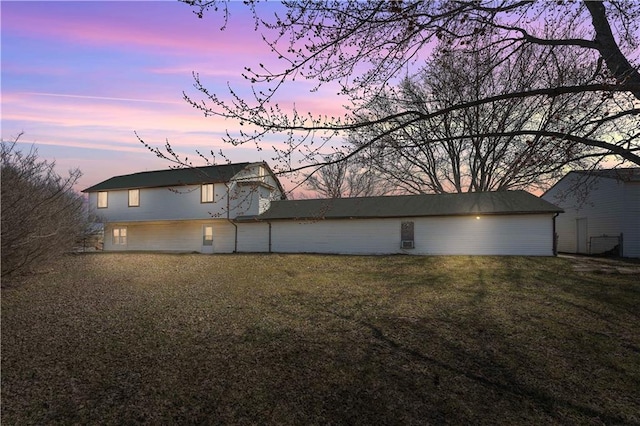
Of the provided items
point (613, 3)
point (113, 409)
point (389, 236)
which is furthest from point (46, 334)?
point (389, 236)

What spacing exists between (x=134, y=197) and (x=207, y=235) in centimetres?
581

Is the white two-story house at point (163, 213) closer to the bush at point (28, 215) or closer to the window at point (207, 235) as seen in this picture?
the window at point (207, 235)

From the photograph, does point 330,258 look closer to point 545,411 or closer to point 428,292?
point 428,292

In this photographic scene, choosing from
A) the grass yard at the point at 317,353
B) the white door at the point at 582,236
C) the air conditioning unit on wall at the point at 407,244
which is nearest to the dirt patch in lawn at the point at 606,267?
the grass yard at the point at 317,353

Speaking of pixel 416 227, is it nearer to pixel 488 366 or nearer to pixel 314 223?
pixel 314 223

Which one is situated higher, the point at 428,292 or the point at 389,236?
the point at 389,236

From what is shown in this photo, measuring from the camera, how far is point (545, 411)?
15.2ft

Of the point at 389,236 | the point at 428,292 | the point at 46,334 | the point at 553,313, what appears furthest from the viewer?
the point at 389,236

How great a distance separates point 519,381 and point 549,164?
3.16 m

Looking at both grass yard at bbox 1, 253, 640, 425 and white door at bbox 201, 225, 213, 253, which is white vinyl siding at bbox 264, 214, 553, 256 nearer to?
white door at bbox 201, 225, 213, 253

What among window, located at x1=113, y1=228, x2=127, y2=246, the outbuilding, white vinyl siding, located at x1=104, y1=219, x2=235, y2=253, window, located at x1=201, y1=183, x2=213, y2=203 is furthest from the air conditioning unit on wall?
window, located at x1=113, y1=228, x2=127, y2=246

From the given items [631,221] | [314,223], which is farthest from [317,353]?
[631,221]

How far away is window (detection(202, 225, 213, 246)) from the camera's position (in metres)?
24.8

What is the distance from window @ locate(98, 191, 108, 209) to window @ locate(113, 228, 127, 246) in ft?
6.20
